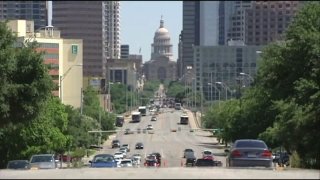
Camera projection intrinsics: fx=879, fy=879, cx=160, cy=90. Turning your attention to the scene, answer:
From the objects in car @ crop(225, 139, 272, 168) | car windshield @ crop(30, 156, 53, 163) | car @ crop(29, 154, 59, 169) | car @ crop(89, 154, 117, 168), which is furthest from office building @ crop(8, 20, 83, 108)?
car @ crop(225, 139, 272, 168)

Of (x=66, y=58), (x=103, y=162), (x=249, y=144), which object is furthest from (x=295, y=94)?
(x=66, y=58)

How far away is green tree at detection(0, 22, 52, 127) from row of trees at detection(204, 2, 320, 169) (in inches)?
484

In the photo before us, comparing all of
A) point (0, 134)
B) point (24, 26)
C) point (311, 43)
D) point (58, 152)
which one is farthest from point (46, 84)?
point (24, 26)

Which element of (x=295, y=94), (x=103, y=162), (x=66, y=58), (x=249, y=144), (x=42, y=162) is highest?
(x=66, y=58)

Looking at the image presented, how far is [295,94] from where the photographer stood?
51469mm

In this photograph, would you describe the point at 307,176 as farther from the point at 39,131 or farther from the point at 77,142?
the point at 77,142

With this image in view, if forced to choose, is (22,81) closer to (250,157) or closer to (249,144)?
(249,144)

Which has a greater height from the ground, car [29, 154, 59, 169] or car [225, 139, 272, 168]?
car [225, 139, 272, 168]

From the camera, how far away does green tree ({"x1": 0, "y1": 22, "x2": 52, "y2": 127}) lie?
4081cm

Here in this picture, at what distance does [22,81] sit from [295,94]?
56.8 feet

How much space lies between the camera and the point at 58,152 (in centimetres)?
7356

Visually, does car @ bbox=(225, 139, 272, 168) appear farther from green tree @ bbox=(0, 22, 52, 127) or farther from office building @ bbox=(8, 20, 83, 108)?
office building @ bbox=(8, 20, 83, 108)

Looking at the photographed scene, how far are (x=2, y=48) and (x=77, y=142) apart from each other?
159 feet

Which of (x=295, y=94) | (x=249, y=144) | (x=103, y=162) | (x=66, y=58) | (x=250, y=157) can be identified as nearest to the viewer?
(x=250, y=157)
